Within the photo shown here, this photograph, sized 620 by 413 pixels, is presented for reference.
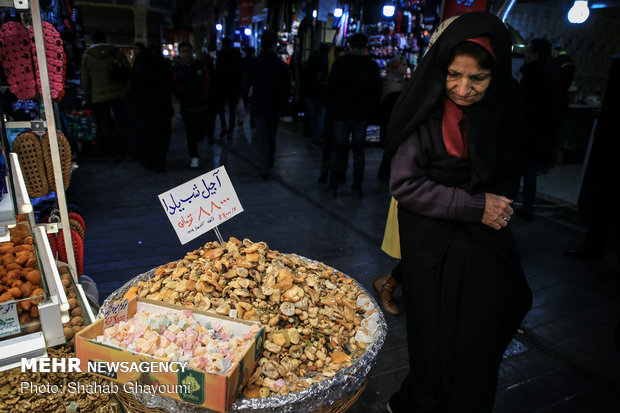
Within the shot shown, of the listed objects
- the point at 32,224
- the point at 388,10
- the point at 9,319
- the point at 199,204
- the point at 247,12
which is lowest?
the point at 9,319

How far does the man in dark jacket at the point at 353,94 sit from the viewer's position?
5.00 meters

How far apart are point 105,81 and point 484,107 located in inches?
236

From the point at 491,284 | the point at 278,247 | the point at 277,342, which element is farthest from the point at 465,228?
the point at 278,247

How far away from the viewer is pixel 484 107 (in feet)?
5.06

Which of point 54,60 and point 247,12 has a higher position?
point 247,12

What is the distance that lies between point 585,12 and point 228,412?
575 centimetres

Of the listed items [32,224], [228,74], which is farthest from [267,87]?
[32,224]

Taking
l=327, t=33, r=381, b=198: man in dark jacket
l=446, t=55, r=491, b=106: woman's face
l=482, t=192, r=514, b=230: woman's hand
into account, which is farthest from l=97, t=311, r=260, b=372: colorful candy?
l=327, t=33, r=381, b=198: man in dark jacket

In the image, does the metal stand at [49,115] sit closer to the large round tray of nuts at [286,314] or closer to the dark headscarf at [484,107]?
the large round tray of nuts at [286,314]

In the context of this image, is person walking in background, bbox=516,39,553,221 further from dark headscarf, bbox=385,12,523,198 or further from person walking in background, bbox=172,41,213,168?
person walking in background, bbox=172,41,213,168

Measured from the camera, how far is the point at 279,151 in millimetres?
7977

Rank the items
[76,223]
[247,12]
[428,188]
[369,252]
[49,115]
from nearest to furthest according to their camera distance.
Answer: [428,188] < [49,115] < [76,223] < [369,252] < [247,12]

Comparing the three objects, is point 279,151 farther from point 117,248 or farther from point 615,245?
point 615,245

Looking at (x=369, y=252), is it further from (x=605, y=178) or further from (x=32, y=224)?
(x=32, y=224)
